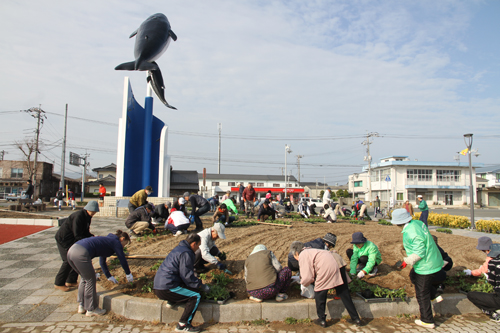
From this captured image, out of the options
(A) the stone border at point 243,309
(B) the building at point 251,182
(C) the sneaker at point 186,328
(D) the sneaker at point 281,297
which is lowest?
(C) the sneaker at point 186,328

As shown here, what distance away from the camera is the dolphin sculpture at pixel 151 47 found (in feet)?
53.1

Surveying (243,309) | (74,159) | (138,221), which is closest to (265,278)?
(243,309)

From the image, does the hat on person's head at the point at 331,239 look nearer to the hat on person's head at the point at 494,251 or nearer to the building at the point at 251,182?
the hat on person's head at the point at 494,251

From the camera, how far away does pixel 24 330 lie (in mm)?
3867

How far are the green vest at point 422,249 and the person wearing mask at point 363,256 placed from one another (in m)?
1.29

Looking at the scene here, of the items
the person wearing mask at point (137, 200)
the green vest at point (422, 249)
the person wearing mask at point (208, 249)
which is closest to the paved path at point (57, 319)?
the green vest at point (422, 249)

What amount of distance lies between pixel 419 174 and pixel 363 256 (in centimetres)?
4683

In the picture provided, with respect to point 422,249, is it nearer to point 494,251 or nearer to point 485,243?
point 494,251

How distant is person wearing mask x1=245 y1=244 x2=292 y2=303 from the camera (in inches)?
173

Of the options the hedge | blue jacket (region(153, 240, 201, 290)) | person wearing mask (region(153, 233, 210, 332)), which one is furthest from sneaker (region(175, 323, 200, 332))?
the hedge

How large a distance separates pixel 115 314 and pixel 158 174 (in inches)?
517

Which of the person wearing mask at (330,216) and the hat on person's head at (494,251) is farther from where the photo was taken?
the person wearing mask at (330,216)

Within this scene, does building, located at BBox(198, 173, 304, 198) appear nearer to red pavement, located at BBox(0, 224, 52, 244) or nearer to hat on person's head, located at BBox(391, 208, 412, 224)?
red pavement, located at BBox(0, 224, 52, 244)

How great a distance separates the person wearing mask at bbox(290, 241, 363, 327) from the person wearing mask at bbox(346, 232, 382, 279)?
125 cm
